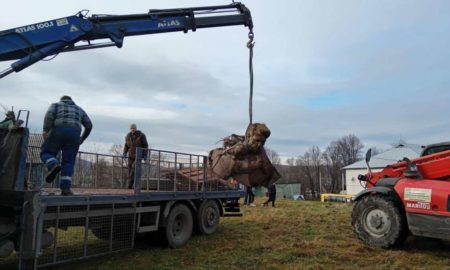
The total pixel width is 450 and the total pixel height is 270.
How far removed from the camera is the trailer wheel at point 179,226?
923cm

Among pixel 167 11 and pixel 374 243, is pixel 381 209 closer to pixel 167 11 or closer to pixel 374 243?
pixel 374 243

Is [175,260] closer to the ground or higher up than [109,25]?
closer to the ground

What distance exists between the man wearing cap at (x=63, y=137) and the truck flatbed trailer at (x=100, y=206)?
379mm

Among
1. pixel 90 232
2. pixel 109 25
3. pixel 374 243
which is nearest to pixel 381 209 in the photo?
pixel 374 243

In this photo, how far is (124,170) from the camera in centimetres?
1080

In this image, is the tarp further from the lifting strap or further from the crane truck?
the lifting strap

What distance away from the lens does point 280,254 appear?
8516mm

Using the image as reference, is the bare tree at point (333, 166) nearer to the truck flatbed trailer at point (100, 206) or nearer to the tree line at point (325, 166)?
the tree line at point (325, 166)

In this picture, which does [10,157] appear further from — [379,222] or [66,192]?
[379,222]

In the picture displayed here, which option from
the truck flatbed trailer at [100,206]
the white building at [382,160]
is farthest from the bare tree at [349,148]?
the truck flatbed trailer at [100,206]

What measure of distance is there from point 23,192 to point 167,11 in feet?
16.8

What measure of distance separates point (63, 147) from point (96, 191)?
1567 millimetres

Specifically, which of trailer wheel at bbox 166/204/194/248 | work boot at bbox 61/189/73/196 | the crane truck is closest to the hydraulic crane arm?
the crane truck

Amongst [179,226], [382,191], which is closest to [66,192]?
[179,226]
